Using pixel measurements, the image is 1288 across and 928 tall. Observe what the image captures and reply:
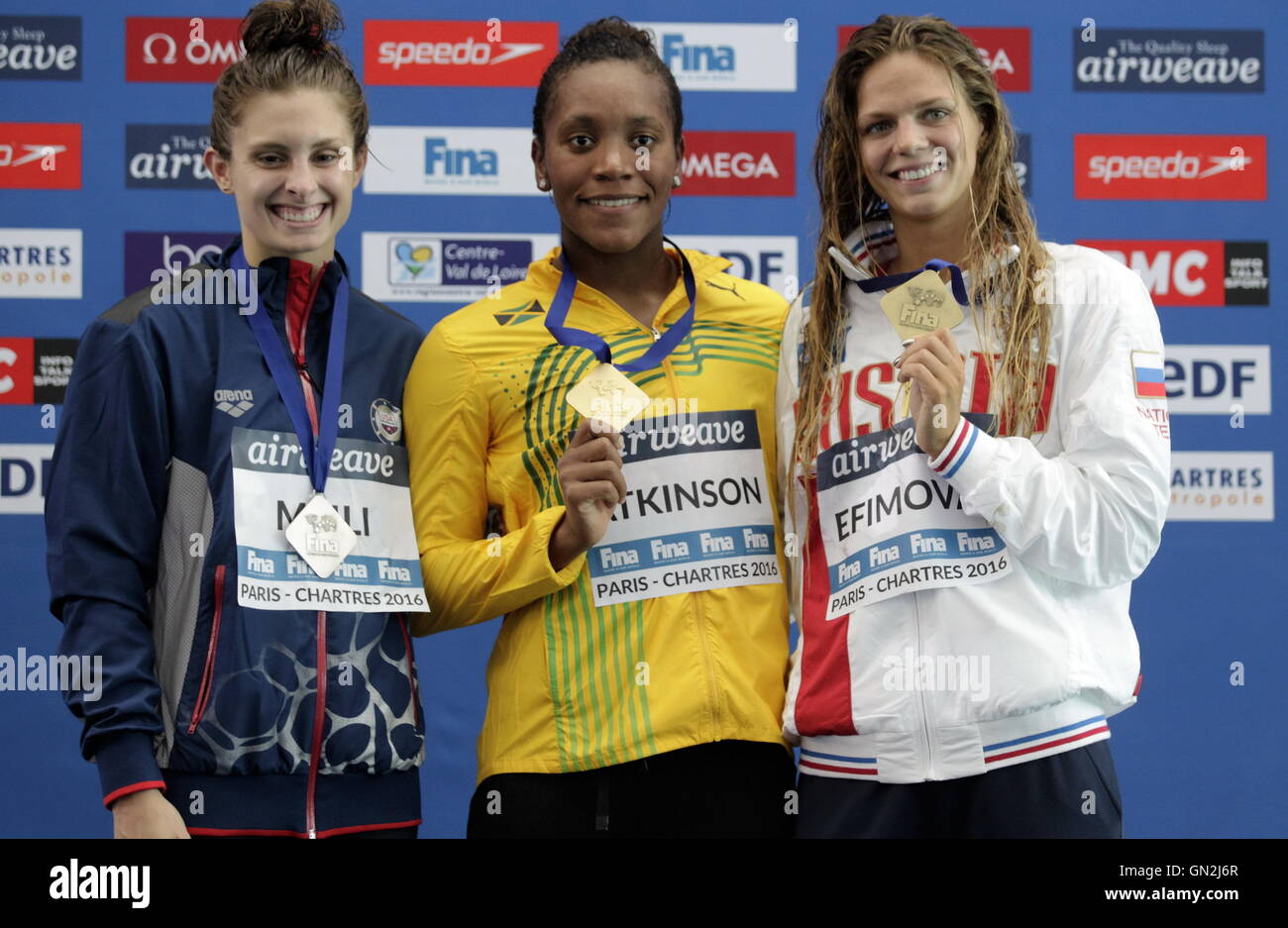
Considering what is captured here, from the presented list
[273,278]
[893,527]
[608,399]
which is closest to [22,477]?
[273,278]

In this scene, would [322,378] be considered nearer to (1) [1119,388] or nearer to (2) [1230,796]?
(1) [1119,388]

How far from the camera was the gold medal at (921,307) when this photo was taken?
1.95 metres

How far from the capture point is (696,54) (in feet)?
11.8

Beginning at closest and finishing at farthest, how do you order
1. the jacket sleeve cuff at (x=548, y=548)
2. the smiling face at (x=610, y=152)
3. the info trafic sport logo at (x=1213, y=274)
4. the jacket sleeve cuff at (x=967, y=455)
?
the jacket sleeve cuff at (x=967, y=455), the jacket sleeve cuff at (x=548, y=548), the smiling face at (x=610, y=152), the info trafic sport logo at (x=1213, y=274)

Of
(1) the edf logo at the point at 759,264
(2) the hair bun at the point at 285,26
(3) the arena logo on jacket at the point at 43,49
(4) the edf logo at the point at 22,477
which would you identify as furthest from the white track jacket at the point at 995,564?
(3) the arena logo on jacket at the point at 43,49

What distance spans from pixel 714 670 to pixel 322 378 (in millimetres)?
772

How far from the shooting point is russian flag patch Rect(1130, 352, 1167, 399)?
192 cm

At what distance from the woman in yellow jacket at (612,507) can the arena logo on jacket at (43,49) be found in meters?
1.91

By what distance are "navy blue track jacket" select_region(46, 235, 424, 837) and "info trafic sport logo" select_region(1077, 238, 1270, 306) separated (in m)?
2.45

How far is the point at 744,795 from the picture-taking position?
2057 mm

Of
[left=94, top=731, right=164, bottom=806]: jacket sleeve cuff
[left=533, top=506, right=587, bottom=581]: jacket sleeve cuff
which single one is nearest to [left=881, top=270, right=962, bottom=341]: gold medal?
[left=533, top=506, right=587, bottom=581]: jacket sleeve cuff

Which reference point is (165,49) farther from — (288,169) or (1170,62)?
(1170,62)

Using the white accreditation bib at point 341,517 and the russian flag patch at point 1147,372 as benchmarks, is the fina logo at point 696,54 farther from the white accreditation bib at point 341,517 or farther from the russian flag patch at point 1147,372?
the russian flag patch at point 1147,372
